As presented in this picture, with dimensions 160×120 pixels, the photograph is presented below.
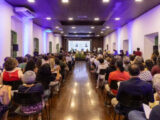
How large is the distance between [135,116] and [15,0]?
20.9 ft

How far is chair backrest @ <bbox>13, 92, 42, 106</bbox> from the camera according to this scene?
104 inches

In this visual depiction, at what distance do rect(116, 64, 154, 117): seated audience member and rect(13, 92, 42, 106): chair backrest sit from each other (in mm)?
1283

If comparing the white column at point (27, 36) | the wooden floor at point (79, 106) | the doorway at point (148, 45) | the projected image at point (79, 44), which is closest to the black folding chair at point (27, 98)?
the wooden floor at point (79, 106)

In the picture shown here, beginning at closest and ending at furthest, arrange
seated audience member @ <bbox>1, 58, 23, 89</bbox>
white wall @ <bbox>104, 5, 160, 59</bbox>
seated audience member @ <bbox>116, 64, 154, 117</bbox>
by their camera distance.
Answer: seated audience member @ <bbox>116, 64, 154, 117</bbox> < seated audience member @ <bbox>1, 58, 23, 89</bbox> < white wall @ <bbox>104, 5, 160, 59</bbox>

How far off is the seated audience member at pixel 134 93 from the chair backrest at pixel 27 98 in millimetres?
1283

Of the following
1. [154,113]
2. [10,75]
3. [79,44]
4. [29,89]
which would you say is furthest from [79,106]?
[79,44]

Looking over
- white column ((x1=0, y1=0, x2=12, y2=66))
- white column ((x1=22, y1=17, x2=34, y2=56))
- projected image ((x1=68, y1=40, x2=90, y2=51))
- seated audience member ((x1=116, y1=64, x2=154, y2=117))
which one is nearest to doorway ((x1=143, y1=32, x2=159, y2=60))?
white column ((x1=22, y1=17, x2=34, y2=56))

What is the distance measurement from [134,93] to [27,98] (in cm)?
160

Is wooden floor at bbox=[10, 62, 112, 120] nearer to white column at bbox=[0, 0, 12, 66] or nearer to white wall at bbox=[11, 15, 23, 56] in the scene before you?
white column at bbox=[0, 0, 12, 66]

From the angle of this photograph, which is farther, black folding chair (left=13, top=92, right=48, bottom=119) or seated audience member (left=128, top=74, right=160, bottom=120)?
black folding chair (left=13, top=92, right=48, bottom=119)

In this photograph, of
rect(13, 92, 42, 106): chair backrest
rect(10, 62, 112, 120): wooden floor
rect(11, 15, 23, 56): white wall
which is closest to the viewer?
rect(13, 92, 42, 106): chair backrest

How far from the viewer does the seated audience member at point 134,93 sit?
2500mm

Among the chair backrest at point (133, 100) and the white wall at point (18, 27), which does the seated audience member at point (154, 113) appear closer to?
the chair backrest at point (133, 100)

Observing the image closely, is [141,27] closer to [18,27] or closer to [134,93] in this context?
[18,27]
